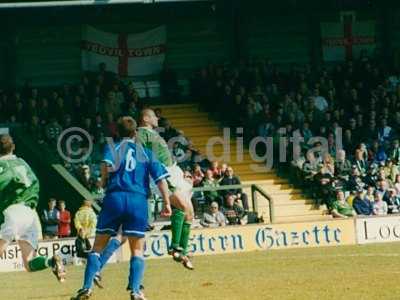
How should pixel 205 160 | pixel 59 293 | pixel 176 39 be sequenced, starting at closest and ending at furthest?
1. pixel 59 293
2. pixel 205 160
3. pixel 176 39

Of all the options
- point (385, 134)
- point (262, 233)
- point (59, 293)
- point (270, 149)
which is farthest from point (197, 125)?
point (59, 293)

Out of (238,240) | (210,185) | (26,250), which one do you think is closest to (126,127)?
(26,250)

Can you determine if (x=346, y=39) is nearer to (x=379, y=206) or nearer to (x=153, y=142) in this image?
(x=379, y=206)

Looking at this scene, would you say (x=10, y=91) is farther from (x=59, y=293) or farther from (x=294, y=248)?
(x=59, y=293)

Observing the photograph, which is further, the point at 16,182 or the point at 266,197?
the point at 266,197

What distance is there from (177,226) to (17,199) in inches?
140

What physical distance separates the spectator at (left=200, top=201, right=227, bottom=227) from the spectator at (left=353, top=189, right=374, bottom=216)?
324 centimetres

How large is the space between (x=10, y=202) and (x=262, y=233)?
37.9 feet

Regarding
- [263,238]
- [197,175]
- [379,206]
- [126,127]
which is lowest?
[263,238]

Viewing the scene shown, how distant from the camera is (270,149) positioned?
3053cm

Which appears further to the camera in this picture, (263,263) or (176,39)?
(176,39)

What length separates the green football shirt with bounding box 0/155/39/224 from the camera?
14.1 metres

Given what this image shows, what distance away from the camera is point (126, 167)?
1355 cm

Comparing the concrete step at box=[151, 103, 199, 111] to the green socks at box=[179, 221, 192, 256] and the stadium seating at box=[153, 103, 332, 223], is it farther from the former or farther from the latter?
the green socks at box=[179, 221, 192, 256]
